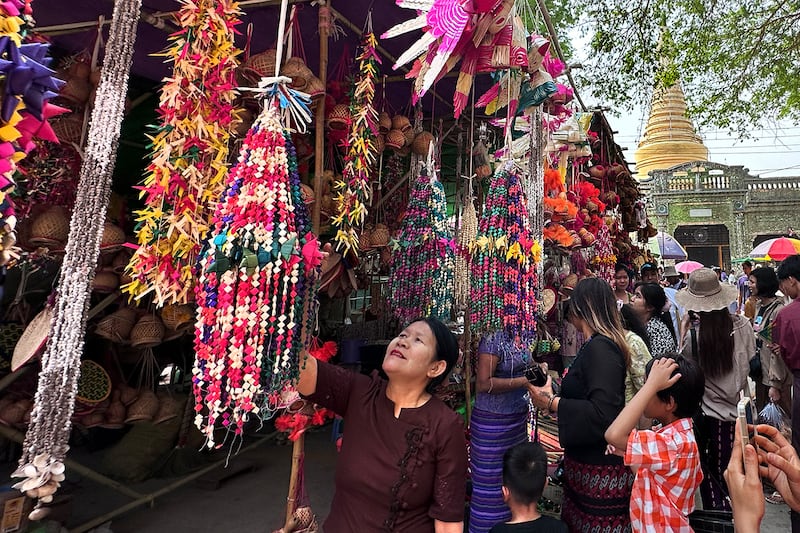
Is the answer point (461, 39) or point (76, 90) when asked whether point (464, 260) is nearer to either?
point (461, 39)

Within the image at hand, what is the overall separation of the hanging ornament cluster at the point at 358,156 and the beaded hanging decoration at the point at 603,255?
11.8 ft

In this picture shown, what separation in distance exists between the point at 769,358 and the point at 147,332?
4.49 metres

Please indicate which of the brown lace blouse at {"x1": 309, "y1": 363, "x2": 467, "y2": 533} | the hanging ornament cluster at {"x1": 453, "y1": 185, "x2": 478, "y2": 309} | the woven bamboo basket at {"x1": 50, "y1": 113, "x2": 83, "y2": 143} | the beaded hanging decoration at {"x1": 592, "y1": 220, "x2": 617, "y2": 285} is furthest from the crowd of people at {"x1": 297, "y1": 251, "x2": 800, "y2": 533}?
the beaded hanging decoration at {"x1": 592, "y1": 220, "x2": 617, "y2": 285}

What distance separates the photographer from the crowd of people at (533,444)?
4.45 feet

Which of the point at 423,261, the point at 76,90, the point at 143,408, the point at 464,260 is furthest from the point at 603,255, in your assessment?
the point at 76,90

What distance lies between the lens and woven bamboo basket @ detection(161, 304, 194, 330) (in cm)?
202

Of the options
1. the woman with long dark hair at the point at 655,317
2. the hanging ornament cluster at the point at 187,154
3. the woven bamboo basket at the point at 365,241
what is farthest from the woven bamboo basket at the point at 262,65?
the woman with long dark hair at the point at 655,317

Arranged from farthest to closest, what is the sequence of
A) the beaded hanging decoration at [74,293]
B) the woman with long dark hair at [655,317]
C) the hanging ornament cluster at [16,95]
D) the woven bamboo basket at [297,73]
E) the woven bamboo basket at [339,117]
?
1. the woman with long dark hair at [655,317]
2. the woven bamboo basket at [339,117]
3. the woven bamboo basket at [297,73]
4. the beaded hanging decoration at [74,293]
5. the hanging ornament cluster at [16,95]

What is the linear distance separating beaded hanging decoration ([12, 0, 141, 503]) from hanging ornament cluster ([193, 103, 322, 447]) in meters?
0.29

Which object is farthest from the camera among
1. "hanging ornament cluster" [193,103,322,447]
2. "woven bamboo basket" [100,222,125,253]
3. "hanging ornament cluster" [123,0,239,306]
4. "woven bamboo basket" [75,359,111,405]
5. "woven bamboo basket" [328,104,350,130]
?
"woven bamboo basket" [75,359,111,405]

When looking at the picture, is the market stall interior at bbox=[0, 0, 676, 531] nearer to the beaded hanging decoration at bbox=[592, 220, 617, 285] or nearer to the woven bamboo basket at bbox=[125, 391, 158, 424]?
the woven bamboo basket at bbox=[125, 391, 158, 424]

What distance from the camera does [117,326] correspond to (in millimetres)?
2316

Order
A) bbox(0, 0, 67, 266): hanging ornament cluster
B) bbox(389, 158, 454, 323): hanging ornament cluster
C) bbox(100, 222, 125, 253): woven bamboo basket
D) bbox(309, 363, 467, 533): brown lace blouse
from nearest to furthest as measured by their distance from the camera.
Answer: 1. bbox(0, 0, 67, 266): hanging ornament cluster
2. bbox(309, 363, 467, 533): brown lace blouse
3. bbox(100, 222, 125, 253): woven bamboo basket
4. bbox(389, 158, 454, 323): hanging ornament cluster

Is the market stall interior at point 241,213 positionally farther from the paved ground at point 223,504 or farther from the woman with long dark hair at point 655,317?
the woman with long dark hair at point 655,317
